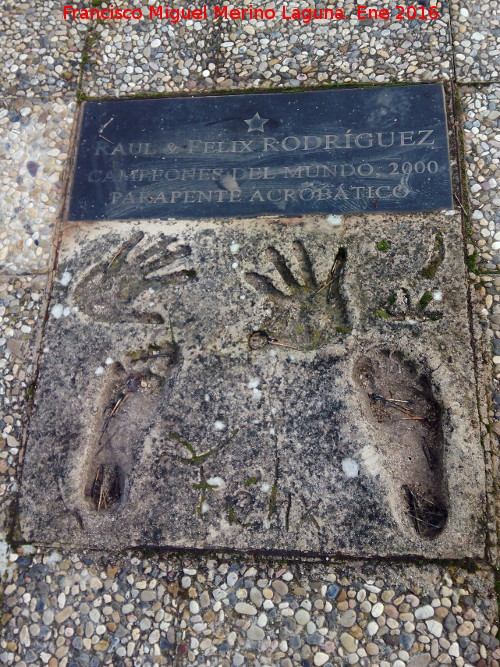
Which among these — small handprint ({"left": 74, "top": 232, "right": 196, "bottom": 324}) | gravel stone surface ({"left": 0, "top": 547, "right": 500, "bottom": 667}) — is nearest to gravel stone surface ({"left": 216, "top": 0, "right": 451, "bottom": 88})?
small handprint ({"left": 74, "top": 232, "right": 196, "bottom": 324})

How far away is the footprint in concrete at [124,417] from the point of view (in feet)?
8.28

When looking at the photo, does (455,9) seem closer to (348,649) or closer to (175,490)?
(175,490)

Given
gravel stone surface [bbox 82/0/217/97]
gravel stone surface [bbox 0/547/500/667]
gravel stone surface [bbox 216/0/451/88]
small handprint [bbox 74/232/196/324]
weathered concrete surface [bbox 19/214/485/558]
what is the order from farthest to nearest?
gravel stone surface [bbox 82/0/217/97] < gravel stone surface [bbox 216/0/451/88] < small handprint [bbox 74/232/196/324] < weathered concrete surface [bbox 19/214/485/558] < gravel stone surface [bbox 0/547/500/667]

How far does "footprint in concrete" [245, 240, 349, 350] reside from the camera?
257 cm

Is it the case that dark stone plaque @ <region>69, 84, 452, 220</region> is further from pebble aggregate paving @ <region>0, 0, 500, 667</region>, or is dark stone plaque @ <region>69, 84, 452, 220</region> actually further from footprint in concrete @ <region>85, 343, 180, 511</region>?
footprint in concrete @ <region>85, 343, 180, 511</region>

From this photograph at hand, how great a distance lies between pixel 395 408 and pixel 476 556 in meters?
0.71

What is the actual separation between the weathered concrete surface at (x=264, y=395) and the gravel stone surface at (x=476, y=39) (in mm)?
950

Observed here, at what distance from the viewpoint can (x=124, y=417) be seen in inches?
102

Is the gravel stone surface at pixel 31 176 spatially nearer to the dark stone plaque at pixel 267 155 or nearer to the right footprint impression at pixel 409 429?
the dark stone plaque at pixel 267 155

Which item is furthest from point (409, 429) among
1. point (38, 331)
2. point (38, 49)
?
point (38, 49)

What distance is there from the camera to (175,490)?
2.45 metres

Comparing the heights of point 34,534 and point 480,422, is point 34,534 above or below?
below

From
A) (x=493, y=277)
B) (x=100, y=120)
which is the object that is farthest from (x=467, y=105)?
(x=100, y=120)

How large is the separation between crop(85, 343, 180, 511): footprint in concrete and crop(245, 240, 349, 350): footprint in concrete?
52cm
